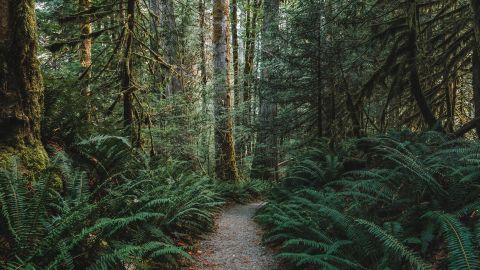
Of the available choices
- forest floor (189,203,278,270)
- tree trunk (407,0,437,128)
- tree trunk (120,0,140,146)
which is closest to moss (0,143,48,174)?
tree trunk (120,0,140,146)

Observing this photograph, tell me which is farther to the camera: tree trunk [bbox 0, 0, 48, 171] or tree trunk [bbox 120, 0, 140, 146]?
tree trunk [bbox 120, 0, 140, 146]

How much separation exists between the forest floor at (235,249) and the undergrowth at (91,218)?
293 mm

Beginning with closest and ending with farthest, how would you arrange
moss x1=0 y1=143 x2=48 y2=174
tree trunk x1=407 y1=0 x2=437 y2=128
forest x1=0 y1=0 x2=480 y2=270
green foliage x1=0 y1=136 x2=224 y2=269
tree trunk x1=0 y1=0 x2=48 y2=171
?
Answer: green foliage x1=0 y1=136 x2=224 y2=269 → forest x1=0 y1=0 x2=480 y2=270 → moss x1=0 y1=143 x2=48 y2=174 → tree trunk x1=0 y1=0 x2=48 y2=171 → tree trunk x1=407 y1=0 x2=437 y2=128

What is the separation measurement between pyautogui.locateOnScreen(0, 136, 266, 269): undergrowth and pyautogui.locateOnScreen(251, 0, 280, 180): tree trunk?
17.3ft

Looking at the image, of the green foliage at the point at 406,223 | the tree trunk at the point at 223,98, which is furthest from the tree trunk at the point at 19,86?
the tree trunk at the point at 223,98

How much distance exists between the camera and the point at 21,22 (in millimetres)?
4059

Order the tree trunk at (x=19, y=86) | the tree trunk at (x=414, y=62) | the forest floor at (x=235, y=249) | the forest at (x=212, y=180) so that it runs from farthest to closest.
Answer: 1. the tree trunk at (x=414, y=62)
2. the forest floor at (x=235, y=249)
3. the tree trunk at (x=19, y=86)
4. the forest at (x=212, y=180)

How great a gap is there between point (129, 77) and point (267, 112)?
Result: 7.78 metres

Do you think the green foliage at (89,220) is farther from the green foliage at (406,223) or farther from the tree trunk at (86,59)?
the green foliage at (406,223)

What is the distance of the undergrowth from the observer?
2912 mm

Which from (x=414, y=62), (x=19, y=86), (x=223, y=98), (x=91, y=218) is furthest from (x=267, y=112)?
(x=91, y=218)

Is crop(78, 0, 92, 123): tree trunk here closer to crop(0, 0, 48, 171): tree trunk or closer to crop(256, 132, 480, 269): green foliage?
crop(0, 0, 48, 171): tree trunk

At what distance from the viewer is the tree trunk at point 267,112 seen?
11.4 metres

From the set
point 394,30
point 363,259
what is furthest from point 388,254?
point 394,30
